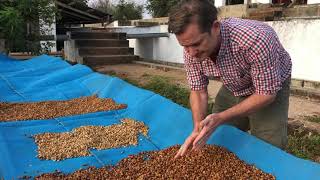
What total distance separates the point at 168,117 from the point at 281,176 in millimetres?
1415

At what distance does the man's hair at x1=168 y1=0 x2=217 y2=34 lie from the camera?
1858 millimetres

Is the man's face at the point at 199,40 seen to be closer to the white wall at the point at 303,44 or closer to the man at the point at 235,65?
the man at the point at 235,65

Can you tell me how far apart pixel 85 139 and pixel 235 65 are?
5.17ft

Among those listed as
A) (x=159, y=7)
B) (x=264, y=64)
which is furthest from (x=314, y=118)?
(x=159, y=7)

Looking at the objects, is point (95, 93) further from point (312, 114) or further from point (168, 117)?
point (312, 114)

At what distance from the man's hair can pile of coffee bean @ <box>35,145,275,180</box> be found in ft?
3.20

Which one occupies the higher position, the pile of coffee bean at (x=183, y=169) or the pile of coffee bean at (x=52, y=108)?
the pile of coffee bean at (x=52, y=108)

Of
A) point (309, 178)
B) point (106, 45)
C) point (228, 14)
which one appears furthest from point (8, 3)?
point (309, 178)

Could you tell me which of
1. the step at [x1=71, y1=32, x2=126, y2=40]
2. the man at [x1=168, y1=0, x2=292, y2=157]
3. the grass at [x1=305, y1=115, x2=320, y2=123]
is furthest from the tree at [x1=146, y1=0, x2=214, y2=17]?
the man at [x1=168, y1=0, x2=292, y2=157]

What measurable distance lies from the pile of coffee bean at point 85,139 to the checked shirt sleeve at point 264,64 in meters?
1.46

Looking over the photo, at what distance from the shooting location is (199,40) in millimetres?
1921

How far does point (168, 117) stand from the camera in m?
3.63

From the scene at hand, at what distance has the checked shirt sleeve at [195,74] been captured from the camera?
2453 millimetres

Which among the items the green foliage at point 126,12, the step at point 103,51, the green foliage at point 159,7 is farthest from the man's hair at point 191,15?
the green foliage at point 126,12
